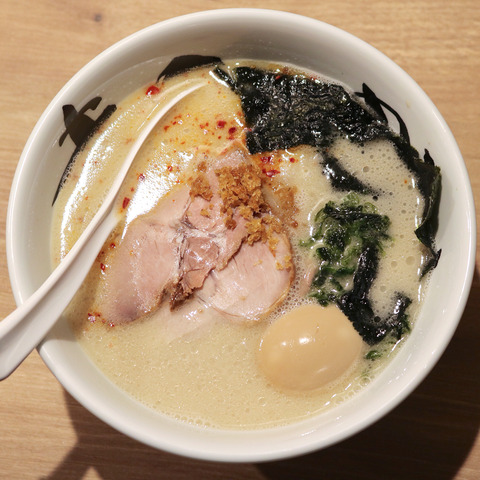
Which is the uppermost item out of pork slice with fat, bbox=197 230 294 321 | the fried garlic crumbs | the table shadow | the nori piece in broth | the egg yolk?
the nori piece in broth

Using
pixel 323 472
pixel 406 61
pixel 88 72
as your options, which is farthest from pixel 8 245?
pixel 406 61

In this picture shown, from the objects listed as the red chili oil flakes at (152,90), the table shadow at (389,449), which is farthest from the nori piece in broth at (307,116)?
the table shadow at (389,449)

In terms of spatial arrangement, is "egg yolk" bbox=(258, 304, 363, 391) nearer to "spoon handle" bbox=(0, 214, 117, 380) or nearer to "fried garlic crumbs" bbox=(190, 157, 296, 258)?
"fried garlic crumbs" bbox=(190, 157, 296, 258)

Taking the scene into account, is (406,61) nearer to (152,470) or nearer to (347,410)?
(347,410)

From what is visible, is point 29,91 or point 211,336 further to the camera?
point 29,91

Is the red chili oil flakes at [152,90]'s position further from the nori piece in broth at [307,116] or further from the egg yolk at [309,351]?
the egg yolk at [309,351]

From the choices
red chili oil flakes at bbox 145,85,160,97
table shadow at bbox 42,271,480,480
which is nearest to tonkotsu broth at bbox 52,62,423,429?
A: red chili oil flakes at bbox 145,85,160,97

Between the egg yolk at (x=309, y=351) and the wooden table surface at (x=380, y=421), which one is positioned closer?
the egg yolk at (x=309, y=351)
